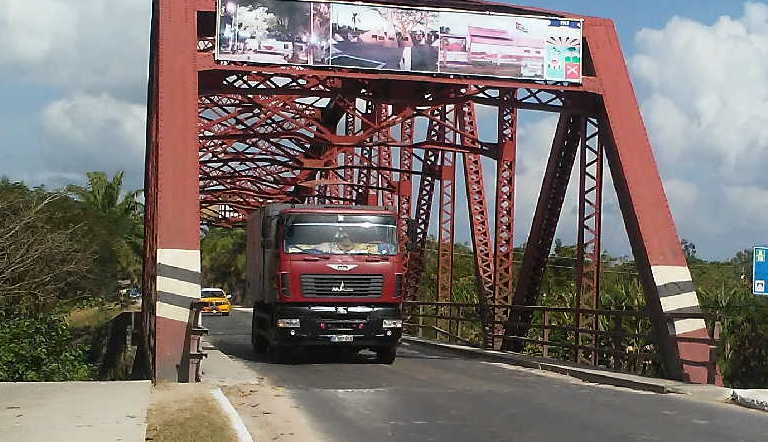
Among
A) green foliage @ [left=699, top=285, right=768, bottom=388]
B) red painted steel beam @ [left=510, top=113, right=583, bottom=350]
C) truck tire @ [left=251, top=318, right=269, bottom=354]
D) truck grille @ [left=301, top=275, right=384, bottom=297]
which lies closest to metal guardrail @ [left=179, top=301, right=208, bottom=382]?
truck grille @ [left=301, top=275, right=384, bottom=297]

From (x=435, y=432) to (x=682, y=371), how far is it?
7.81 m

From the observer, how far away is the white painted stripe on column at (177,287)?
1645 centimetres

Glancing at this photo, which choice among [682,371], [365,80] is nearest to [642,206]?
[682,371]

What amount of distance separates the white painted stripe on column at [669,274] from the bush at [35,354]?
1614cm

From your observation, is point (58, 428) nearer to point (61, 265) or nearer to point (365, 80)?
point (365, 80)

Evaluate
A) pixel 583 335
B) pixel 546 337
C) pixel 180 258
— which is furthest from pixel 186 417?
pixel 583 335

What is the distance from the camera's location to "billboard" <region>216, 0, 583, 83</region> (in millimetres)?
20219

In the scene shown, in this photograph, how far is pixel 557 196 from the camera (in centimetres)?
2342

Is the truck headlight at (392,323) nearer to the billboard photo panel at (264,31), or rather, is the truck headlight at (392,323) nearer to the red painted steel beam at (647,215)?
the red painted steel beam at (647,215)

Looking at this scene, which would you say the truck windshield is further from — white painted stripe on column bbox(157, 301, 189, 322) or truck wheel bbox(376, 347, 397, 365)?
white painted stripe on column bbox(157, 301, 189, 322)

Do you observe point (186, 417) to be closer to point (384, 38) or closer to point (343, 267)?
point (343, 267)

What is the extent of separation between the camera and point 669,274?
18.8 m

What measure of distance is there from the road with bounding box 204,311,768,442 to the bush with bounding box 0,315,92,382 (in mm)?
10436

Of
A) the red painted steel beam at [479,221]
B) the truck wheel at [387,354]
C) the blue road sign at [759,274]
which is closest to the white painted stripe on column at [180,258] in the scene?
the truck wheel at [387,354]
